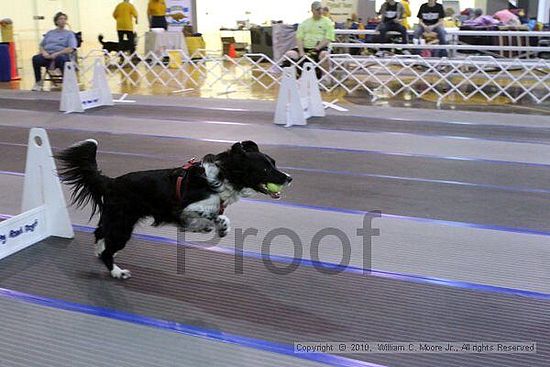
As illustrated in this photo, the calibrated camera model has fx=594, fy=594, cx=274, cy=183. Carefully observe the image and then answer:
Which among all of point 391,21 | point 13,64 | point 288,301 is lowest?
point 288,301

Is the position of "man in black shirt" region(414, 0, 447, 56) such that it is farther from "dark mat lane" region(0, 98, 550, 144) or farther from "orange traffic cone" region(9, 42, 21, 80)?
"orange traffic cone" region(9, 42, 21, 80)

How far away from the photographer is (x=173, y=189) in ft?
9.75

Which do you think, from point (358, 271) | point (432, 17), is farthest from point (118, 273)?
point (432, 17)

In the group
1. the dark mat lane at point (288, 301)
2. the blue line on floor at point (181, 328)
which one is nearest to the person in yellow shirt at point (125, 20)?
the dark mat lane at point (288, 301)

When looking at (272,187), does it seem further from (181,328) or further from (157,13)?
(157,13)

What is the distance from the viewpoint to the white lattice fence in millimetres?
9906

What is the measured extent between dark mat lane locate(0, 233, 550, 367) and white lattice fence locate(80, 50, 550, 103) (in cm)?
734

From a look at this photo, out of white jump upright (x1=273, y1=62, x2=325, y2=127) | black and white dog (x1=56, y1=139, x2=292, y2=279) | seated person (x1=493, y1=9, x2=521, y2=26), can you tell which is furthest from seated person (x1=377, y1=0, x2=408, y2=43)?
black and white dog (x1=56, y1=139, x2=292, y2=279)

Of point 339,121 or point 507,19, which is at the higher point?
point 507,19

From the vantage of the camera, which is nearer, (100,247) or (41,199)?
(100,247)

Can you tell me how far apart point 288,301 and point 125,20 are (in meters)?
13.9

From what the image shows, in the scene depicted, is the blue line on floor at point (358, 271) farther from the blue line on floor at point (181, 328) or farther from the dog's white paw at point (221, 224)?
the blue line on floor at point (181, 328)

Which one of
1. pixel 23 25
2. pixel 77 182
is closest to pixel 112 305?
pixel 77 182

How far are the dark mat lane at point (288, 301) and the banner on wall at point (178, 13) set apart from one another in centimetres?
1480
